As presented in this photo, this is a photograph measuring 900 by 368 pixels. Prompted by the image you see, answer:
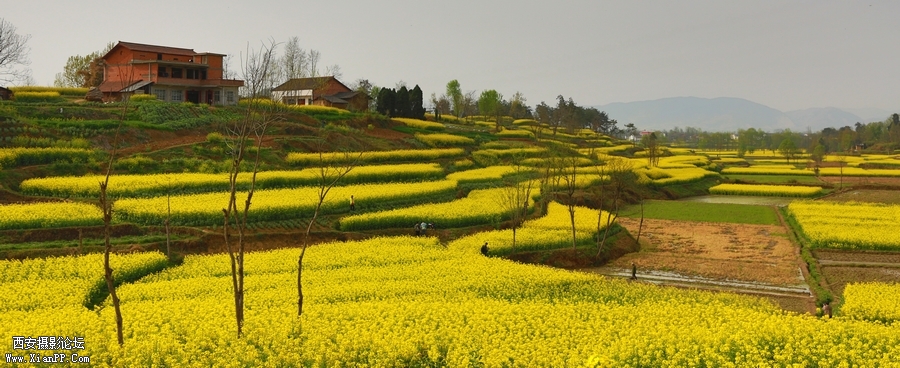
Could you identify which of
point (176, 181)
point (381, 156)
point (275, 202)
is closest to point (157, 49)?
point (381, 156)

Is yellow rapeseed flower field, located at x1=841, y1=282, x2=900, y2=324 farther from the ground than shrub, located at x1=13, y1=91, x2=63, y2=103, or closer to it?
closer to it

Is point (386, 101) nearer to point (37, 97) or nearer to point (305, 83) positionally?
point (305, 83)

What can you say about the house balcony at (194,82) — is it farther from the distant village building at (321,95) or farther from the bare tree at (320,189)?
the bare tree at (320,189)

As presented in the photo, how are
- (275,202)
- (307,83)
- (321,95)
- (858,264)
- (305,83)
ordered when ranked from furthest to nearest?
(307,83) → (305,83) → (321,95) → (275,202) → (858,264)

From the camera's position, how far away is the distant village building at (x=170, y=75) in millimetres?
56031

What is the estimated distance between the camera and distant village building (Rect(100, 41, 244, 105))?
5603 cm

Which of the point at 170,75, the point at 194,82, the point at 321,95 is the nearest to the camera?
the point at 170,75

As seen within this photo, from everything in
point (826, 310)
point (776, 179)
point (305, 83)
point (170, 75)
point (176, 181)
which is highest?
point (305, 83)

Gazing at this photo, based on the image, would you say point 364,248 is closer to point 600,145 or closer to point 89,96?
point 89,96

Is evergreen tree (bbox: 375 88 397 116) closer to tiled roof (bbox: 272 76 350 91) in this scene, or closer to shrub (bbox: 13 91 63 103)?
tiled roof (bbox: 272 76 350 91)

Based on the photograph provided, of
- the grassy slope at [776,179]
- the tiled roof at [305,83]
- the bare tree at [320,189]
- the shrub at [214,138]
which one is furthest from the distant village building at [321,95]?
the grassy slope at [776,179]

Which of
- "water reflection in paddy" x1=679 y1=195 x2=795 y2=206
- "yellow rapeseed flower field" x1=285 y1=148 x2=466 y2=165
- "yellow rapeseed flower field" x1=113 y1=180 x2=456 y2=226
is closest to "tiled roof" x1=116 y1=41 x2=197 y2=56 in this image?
"yellow rapeseed flower field" x1=285 y1=148 x2=466 y2=165

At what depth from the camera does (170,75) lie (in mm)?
57406

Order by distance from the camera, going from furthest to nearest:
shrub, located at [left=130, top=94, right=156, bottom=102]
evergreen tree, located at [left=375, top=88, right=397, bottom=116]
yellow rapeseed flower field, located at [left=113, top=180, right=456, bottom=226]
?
1. evergreen tree, located at [left=375, top=88, right=397, bottom=116]
2. shrub, located at [left=130, top=94, right=156, bottom=102]
3. yellow rapeseed flower field, located at [left=113, top=180, right=456, bottom=226]
